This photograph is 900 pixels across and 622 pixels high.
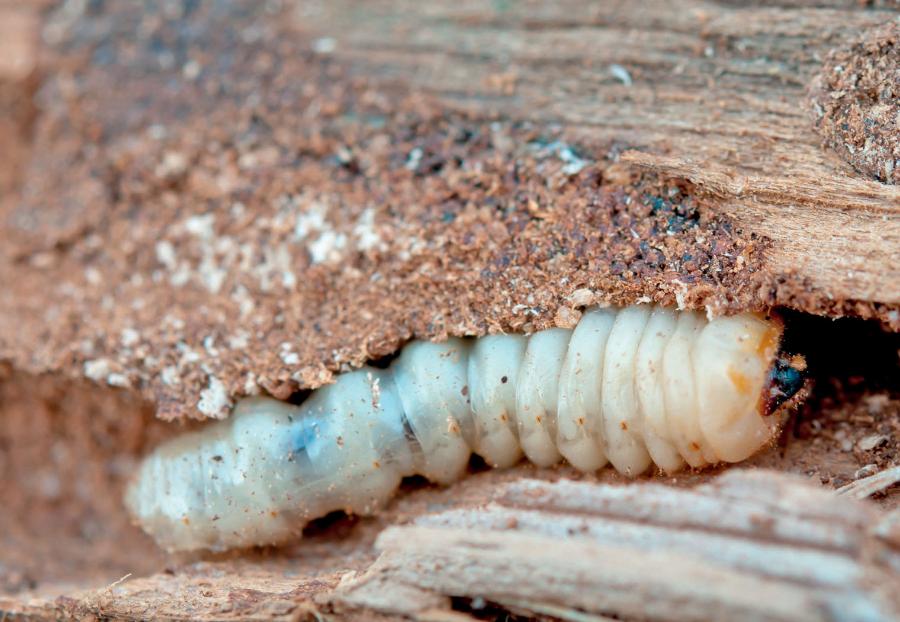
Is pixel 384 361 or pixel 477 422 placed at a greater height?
pixel 384 361

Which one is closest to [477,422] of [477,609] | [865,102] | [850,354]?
[477,609]

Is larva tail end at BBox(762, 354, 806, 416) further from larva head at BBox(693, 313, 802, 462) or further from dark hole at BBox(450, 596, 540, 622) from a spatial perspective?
dark hole at BBox(450, 596, 540, 622)

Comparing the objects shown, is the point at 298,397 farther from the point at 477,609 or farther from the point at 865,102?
the point at 865,102

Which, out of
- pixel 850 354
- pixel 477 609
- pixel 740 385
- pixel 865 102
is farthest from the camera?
pixel 850 354

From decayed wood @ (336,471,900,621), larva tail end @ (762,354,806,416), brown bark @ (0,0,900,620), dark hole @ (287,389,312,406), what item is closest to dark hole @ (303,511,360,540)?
brown bark @ (0,0,900,620)

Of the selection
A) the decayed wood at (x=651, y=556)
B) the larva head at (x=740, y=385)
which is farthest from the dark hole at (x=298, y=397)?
the larva head at (x=740, y=385)

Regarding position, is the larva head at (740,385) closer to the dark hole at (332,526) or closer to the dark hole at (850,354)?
the dark hole at (850,354)

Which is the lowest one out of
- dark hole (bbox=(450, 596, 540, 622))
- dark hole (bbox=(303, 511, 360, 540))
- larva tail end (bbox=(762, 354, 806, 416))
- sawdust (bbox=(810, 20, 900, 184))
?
dark hole (bbox=(303, 511, 360, 540))
